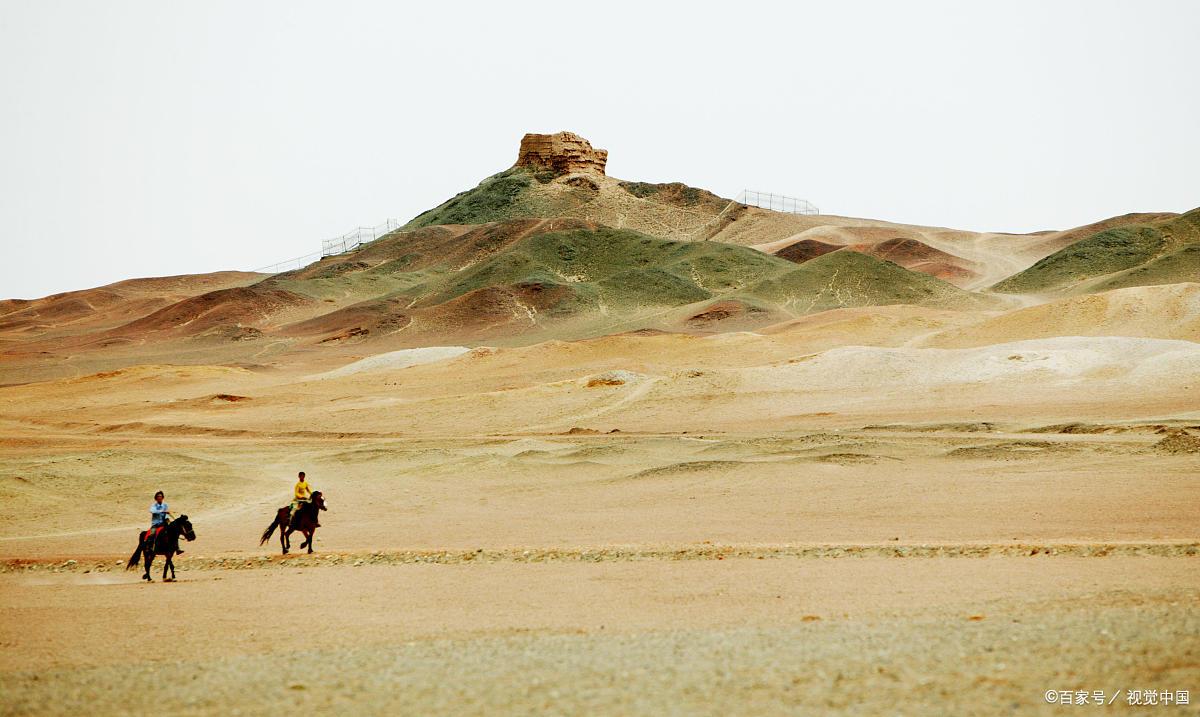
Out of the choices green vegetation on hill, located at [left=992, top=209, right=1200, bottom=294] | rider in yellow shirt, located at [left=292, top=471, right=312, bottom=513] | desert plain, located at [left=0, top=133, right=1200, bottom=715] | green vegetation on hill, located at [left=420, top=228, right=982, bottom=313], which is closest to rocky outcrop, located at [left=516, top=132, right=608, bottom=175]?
green vegetation on hill, located at [left=420, top=228, right=982, bottom=313]

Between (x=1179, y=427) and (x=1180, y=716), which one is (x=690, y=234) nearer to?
(x=1179, y=427)

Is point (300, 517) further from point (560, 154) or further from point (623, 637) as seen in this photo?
point (560, 154)

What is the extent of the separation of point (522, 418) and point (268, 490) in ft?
54.3

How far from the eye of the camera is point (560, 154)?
495ft

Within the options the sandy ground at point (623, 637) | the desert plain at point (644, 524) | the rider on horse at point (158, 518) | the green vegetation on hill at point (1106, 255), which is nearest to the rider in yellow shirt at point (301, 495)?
the desert plain at point (644, 524)

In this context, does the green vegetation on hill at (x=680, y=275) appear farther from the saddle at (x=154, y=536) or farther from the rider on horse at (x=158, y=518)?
the saddle at (x=154, y=536)

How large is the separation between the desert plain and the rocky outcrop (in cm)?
8111

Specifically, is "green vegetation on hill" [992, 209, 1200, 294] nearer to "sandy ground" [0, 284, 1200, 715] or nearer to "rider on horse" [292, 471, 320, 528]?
"sandy ground" [0, 284, 1200, 715]

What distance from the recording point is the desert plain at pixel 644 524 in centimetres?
891

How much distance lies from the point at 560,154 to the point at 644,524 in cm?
13397

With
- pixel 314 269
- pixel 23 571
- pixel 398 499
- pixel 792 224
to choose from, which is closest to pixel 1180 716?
pixel 23 571

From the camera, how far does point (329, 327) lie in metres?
96.4

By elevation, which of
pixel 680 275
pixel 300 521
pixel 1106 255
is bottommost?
pixel 300 521

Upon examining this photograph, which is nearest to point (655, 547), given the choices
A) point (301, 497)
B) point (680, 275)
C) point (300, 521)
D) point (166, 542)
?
point (300, 521)
